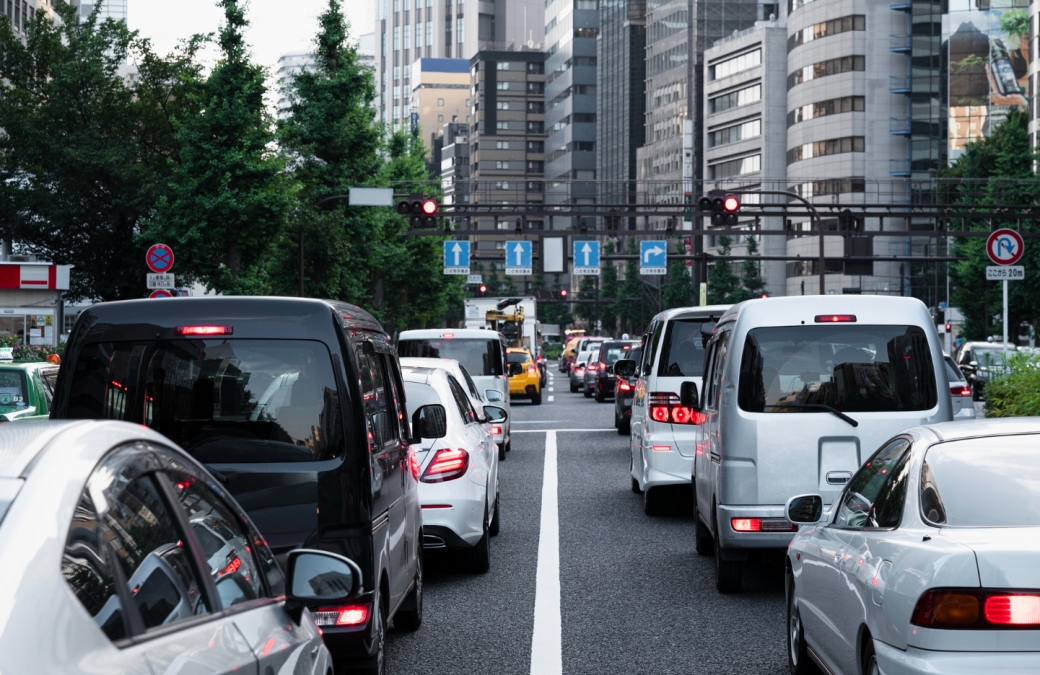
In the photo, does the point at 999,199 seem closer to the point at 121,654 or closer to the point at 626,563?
the point at 626,563

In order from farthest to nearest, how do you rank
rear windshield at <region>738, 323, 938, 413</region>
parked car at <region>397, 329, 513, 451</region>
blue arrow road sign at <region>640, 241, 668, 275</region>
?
blue arrow road sign at <region>640, 241, 668, 275</region>, parked car at <region>397, 329, 513, 451</region>, rear windshield at <region>738, 323, 938, 413</region>

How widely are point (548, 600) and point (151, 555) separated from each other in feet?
21.3

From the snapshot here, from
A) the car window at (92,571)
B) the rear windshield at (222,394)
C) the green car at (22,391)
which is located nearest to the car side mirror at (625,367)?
the green car at (22,391)

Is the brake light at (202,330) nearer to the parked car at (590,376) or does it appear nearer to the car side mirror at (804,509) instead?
the car side mirror at (804,509)

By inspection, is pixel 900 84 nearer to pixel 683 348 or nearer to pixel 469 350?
pixel 469 350

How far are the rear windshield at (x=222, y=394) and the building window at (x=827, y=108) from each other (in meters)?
101

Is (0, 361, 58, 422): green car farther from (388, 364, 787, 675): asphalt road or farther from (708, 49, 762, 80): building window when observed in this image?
(708, 49, 762, 80): building window

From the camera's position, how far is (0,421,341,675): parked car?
224 centimetres

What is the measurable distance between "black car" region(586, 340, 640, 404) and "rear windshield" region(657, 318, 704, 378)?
2197 centimetres

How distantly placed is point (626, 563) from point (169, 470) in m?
7.95

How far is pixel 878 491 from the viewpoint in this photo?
216 inches

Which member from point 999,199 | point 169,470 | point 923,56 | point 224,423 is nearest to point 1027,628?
point 169,470

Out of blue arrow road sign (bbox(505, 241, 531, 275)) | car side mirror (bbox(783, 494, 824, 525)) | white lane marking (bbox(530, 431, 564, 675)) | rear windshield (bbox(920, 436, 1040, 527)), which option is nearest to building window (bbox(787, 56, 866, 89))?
blue arrow road sign (bbox(505, 241, 531, 275))

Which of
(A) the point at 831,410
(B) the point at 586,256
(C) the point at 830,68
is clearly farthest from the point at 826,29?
(A) the point at 831,410
